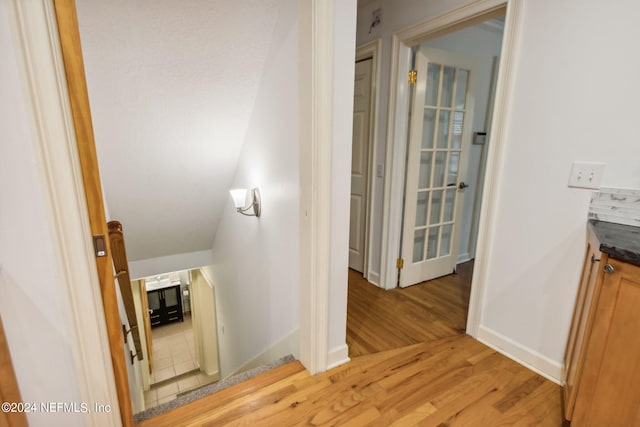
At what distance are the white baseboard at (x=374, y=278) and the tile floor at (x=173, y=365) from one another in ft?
12.4

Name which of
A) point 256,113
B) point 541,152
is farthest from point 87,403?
point 541,152

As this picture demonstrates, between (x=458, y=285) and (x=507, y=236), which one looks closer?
Answer: (x=507, y=236)

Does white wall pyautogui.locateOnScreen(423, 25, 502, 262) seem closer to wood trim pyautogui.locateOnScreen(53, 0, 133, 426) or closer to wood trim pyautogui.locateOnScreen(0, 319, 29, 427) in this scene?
wood trim pyautogui.locateOnScreen(53, 0, 133, 426)

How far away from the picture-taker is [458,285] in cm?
282

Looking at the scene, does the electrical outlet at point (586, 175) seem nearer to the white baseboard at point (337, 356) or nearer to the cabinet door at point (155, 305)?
the white baseboard at point (337, 356)

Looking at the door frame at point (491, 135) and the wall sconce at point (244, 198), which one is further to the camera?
the wall sconce at point (244, 198)

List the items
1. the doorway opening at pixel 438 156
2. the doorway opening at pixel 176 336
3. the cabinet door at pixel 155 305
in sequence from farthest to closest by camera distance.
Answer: the cabinet door at pixel 155 305, the doorway opening at pixel 176 336, the doorway opening at pixel 438 156

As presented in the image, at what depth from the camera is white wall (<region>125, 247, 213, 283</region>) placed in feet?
12.0

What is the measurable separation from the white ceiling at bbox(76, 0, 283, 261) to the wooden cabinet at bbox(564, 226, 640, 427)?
194cm

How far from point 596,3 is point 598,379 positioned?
62.0 inches

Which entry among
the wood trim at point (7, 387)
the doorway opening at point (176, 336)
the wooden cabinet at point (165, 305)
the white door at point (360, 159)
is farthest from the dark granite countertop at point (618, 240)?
Answer: the wooden cabinet at point (165, 305)

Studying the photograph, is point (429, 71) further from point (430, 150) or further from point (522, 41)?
point (522, 41)

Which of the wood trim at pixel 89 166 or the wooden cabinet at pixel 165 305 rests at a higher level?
the wood trim at pixel 89 166

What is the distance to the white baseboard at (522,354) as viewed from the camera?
1637 mm
